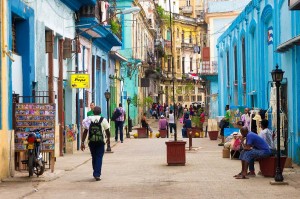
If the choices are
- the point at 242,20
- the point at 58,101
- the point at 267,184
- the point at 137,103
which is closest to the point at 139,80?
the point at 137,103

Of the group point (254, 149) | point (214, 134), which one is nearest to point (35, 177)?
point (254, 149)

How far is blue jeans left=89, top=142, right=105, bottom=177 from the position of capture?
14.6 meters

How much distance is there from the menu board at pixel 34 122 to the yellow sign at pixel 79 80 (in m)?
7.29

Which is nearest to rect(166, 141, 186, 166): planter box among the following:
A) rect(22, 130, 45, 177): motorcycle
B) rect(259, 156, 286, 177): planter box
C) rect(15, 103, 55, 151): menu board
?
rect(259, 156, 286, 177): planter box

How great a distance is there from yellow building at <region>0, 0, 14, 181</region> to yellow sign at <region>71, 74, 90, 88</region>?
816cm

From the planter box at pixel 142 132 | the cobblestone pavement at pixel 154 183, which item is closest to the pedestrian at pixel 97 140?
the cobblestone pavement at pixel 154 183

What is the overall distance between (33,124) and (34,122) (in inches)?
1.9

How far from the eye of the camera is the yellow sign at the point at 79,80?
74.9 feet

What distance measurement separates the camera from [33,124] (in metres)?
15.3

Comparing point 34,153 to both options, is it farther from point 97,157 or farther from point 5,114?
point 97,157

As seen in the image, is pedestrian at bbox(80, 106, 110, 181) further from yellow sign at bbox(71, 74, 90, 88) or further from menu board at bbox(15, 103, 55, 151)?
yellow sign at bbox(71, 74, 90, 88)

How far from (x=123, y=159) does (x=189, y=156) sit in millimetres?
2276

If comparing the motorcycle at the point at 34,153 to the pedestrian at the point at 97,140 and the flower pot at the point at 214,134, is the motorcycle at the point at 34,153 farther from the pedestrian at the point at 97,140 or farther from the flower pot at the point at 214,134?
the flower pot at the point at 214,134

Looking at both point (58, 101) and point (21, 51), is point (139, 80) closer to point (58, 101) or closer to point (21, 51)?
point (58, 101)
